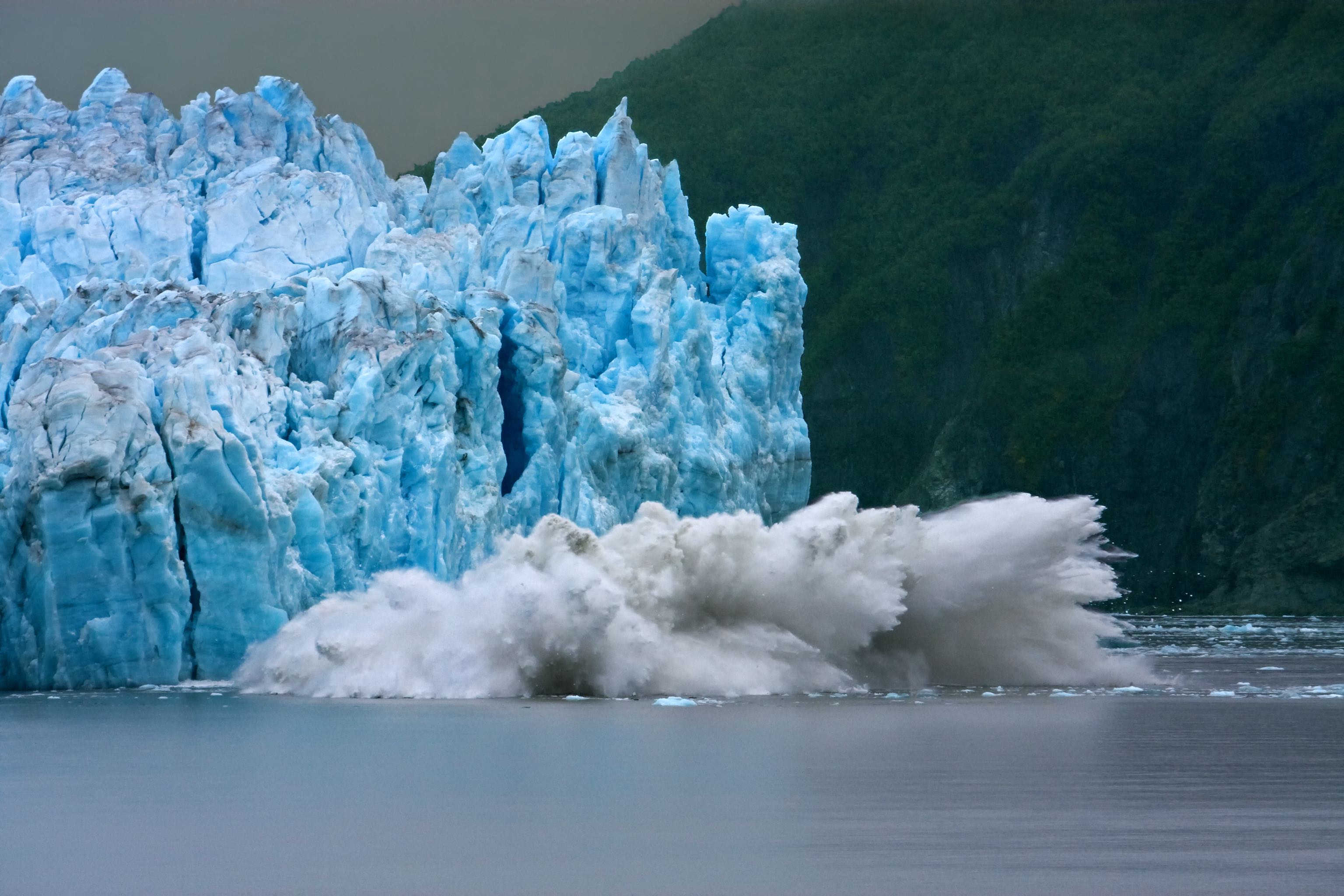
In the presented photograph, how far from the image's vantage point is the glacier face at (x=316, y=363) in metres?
23.0

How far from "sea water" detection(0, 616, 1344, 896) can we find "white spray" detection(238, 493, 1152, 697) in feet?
2.90

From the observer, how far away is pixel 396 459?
2691cm

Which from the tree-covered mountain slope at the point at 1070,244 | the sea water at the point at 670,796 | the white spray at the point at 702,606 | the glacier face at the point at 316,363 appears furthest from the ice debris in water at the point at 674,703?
the tree-covered mountain slope at the point at 1070,244

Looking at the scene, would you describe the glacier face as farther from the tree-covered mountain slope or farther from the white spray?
the tree-covered mountain slope

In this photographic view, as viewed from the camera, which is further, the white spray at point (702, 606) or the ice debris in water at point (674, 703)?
the white spray at point (702, 606)

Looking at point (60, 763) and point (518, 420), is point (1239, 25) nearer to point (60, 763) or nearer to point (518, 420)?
point (518, 420)

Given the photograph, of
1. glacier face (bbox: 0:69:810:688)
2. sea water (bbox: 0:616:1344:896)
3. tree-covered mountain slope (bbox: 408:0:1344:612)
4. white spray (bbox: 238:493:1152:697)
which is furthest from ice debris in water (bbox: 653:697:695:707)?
tree-covered mountain slope (bbox: 408:0:1344:612)

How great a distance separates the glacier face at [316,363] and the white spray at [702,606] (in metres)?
1.81

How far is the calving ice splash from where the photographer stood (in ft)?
74.0

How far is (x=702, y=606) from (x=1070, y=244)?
57021 millimetres

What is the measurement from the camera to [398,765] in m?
15.1

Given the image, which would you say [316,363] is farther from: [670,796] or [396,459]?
[670,796]

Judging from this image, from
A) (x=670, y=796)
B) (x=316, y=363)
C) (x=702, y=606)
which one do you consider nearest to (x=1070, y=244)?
(x=316, y=363)

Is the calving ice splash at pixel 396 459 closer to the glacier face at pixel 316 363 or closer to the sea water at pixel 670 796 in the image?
the glacier face at pixel 316 363
